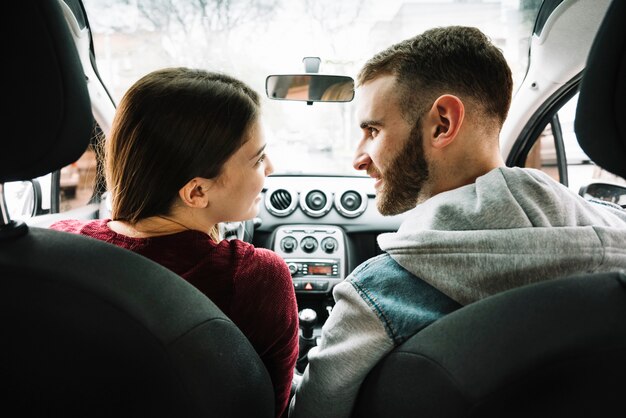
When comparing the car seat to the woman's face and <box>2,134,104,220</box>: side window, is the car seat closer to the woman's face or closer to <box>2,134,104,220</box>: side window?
the woman's face

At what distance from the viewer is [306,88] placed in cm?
282

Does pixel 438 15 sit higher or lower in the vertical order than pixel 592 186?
higher

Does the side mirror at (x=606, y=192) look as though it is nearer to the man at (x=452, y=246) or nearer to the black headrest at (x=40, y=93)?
the man at (x=452, y=246)

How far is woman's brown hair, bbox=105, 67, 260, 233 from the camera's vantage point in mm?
1249

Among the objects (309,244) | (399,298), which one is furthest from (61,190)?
(399,298)

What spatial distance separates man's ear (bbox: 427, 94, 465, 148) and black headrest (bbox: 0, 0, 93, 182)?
2.98 feet

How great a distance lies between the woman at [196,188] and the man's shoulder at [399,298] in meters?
0.31

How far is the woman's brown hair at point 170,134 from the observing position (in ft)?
4.10

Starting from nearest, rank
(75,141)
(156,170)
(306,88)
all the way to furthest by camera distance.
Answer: (75,141) < (156,170) < (306,88)

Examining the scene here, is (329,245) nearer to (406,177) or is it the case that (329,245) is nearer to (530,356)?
(406,177)

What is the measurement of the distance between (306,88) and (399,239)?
1973 millimetres

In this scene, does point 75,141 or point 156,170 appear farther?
point 156,170

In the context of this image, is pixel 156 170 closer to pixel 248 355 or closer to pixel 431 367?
pixel 248 355

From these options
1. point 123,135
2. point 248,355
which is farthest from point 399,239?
point 123,135
